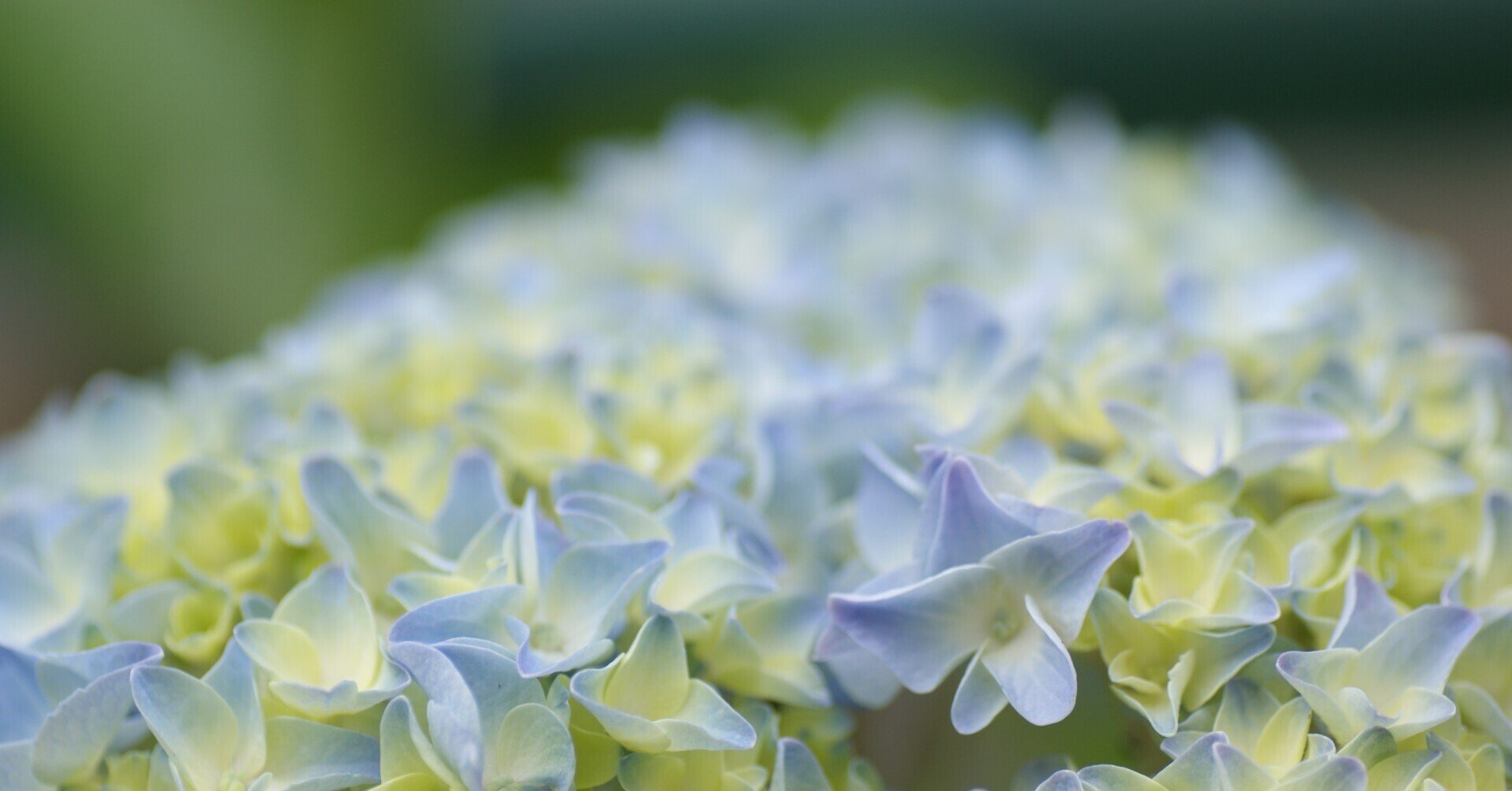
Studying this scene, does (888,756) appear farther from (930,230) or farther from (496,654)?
(930,230)

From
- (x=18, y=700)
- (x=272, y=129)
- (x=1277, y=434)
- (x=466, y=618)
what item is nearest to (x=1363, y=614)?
(x=1277, y=434)

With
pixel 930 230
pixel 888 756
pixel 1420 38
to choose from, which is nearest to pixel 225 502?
pixel 888 756

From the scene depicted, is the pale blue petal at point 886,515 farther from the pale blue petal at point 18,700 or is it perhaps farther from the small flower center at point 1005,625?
the pale blue petal at point 18,700

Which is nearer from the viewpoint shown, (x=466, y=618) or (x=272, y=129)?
(x=466, y=618)

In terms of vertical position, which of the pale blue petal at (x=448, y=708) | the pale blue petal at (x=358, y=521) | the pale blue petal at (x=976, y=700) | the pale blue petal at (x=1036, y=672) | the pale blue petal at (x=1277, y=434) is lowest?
the pale blue petal at (x=976, y=700)

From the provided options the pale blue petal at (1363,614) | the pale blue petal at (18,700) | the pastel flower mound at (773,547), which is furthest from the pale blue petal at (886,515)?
the pale blue petal at (18,700)

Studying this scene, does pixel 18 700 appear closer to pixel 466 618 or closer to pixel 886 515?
pixel 466 618

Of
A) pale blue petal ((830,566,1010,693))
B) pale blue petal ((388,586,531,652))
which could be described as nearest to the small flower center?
pale blue petal ((830,566,1010,693))

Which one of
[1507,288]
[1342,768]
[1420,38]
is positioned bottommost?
[1507,288]

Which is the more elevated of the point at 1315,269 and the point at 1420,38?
the point at 1315,269
